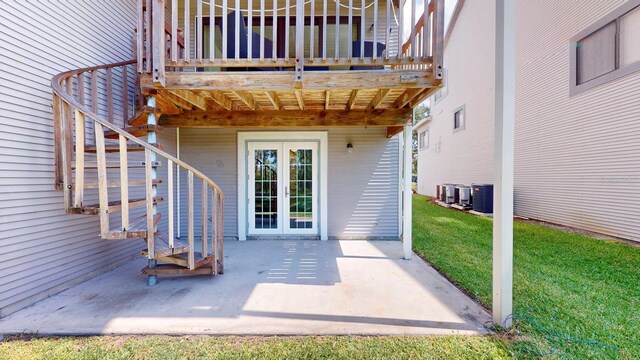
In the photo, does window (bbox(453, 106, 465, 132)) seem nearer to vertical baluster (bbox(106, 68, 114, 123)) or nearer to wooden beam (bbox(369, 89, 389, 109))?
wooden beam (bbox(369, 89, 389, 109))

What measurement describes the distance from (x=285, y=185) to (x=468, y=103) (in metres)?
8.67

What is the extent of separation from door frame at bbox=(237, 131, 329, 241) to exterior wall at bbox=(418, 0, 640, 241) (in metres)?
5.76

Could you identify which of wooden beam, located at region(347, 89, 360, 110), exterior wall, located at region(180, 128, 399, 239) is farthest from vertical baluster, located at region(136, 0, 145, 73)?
exterior wall, located at region(180, 128, 399, 239)

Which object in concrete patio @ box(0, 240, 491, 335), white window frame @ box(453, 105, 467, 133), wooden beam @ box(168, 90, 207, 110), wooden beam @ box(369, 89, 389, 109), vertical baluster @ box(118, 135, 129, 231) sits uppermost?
white window frame @ box(453, 105, 467, 133)

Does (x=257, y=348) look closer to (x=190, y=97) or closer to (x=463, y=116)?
(x=190, y=97)

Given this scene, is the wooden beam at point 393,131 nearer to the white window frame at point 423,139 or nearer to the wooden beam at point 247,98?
the wooden beam at point 247,98

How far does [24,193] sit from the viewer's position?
281cm

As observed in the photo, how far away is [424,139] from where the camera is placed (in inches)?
639

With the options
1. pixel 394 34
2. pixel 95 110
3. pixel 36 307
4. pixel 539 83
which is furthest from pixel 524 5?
pixel 36 307

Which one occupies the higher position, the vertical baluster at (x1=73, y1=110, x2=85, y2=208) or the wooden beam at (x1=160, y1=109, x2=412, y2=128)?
the wooden beam at (x1=160, y1=109, x2=412, y2=128)

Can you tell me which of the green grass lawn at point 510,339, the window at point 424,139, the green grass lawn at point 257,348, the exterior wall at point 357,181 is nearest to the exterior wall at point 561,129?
the green grass lawn at point 510,339

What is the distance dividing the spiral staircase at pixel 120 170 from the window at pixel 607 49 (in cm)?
770

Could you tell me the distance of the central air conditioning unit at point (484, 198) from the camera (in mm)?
8570

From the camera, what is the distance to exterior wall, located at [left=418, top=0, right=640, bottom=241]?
209 inches
